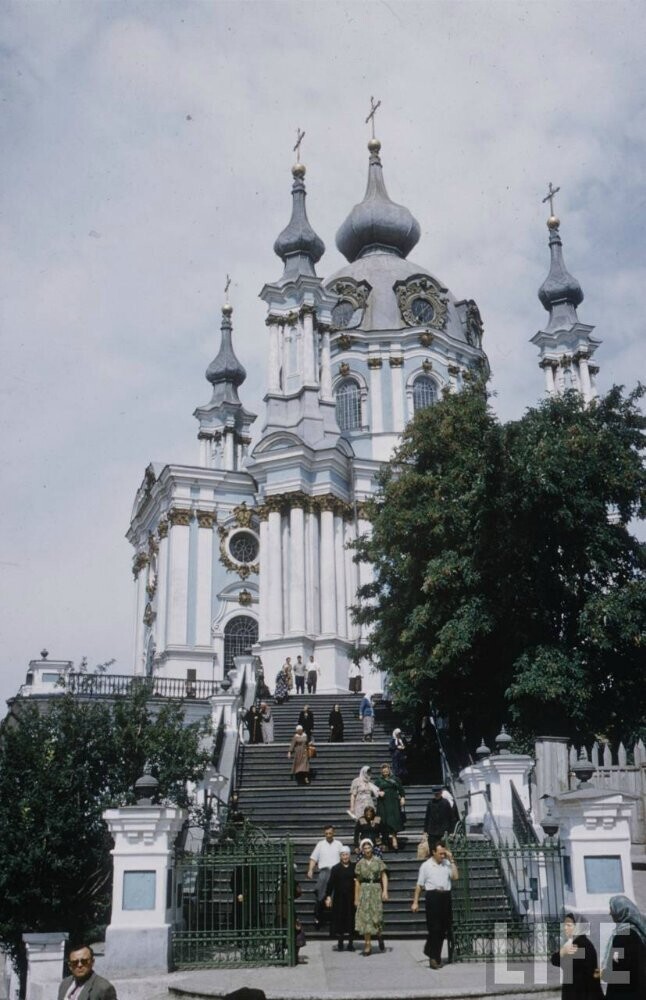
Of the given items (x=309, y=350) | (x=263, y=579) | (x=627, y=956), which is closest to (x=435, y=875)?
(x=627, y=956)

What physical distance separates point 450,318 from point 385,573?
74.7 feet

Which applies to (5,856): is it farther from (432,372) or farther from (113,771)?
(432,372)

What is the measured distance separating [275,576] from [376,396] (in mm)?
10572

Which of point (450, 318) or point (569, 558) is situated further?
point (450, 318)

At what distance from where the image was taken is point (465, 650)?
70.7 ft

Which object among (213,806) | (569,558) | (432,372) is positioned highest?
(432,372)

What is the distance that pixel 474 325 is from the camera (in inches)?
1858

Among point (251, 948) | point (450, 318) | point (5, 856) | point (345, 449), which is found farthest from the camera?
point (450, 318)

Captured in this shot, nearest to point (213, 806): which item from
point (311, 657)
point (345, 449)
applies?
point (311, 657)

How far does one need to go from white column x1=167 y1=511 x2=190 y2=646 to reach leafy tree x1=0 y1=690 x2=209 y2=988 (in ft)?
58.1

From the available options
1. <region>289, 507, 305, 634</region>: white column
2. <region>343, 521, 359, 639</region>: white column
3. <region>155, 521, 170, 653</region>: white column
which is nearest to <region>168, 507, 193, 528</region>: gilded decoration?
<region>155, 521, 170, 653</region>: white column

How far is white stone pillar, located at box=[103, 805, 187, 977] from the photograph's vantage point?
11.7m

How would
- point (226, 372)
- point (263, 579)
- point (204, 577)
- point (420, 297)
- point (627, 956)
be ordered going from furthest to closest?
point (226, 372)
point (420, 297)
point (204, 577)
point (263, 579)
point (627, 956)

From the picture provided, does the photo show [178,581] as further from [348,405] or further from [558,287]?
[558,287]
